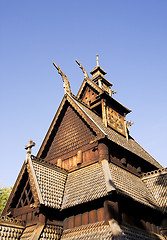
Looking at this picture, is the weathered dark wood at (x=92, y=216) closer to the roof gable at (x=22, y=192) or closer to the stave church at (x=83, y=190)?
the stave church at (x=83, y=190)

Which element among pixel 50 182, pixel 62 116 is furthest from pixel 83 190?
pixel 62 116

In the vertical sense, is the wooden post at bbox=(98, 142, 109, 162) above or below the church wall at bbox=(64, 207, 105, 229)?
above

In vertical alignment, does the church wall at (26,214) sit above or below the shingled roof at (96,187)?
below

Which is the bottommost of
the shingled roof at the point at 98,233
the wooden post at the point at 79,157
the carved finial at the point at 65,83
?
the shingled roof at the point at 98,233

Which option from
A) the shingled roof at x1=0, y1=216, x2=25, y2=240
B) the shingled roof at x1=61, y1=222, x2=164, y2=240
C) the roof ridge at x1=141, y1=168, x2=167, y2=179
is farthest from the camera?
the roof ridge at x1=141, y1=168, x2=167, y2=179

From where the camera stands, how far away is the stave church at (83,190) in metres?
10.8

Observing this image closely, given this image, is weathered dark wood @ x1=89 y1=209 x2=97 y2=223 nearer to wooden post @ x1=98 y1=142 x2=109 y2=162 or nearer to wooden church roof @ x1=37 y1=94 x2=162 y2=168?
wooden post @ x1=98 y1=142 x2=109 y2=162

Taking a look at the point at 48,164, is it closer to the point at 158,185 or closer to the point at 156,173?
the point at 158,185

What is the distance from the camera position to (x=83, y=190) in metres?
11.9

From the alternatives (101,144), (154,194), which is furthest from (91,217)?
(154,194)

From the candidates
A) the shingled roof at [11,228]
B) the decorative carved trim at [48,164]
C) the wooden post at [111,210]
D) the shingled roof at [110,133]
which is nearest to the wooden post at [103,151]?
the shingled roof at [110,133]

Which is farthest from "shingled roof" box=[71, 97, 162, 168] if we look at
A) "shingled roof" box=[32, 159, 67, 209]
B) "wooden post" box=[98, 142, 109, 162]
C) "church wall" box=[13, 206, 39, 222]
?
"church wall" box=[13, 206, 39, 222]

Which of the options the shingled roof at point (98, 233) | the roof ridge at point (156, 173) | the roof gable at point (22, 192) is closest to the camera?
the shingled roof at point (98, 233)

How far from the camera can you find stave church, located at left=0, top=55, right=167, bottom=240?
10789 mm
